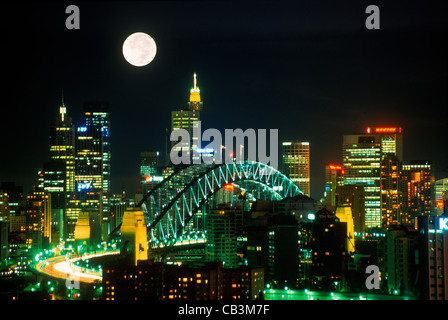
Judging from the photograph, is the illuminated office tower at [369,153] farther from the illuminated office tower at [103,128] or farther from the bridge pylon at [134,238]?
the bridge pylon at [134,238]

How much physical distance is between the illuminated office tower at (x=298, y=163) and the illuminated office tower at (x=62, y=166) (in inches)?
373

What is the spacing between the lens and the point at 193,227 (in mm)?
25703

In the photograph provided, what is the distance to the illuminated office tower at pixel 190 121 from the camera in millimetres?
26188

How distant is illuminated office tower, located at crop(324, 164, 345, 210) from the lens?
27.8 metres

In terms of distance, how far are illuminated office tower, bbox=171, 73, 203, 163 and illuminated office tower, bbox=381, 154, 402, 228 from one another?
7092 mm

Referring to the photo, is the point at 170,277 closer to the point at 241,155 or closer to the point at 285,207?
the point at 285,207

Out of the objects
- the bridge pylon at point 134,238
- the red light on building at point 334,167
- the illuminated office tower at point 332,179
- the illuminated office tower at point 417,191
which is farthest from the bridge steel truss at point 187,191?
the red light on building at point 334,167

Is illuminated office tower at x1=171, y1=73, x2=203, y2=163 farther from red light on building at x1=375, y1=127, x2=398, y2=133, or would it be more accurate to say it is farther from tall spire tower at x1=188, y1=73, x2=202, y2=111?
red light on building at x1=375, y1=127, x2=398, y2=133

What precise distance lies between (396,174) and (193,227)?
25.7 feet

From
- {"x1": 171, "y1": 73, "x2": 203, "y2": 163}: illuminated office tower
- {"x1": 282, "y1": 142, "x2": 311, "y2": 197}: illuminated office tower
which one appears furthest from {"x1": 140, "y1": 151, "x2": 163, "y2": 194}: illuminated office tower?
{"x1": 282, "y1": 142, "x2": 311, "y2": 197}: illuminated office tower

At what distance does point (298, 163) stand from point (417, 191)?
24.6 feet

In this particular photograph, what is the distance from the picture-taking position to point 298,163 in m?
30.4

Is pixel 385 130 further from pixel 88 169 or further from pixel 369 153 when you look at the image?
pixel 88 169
